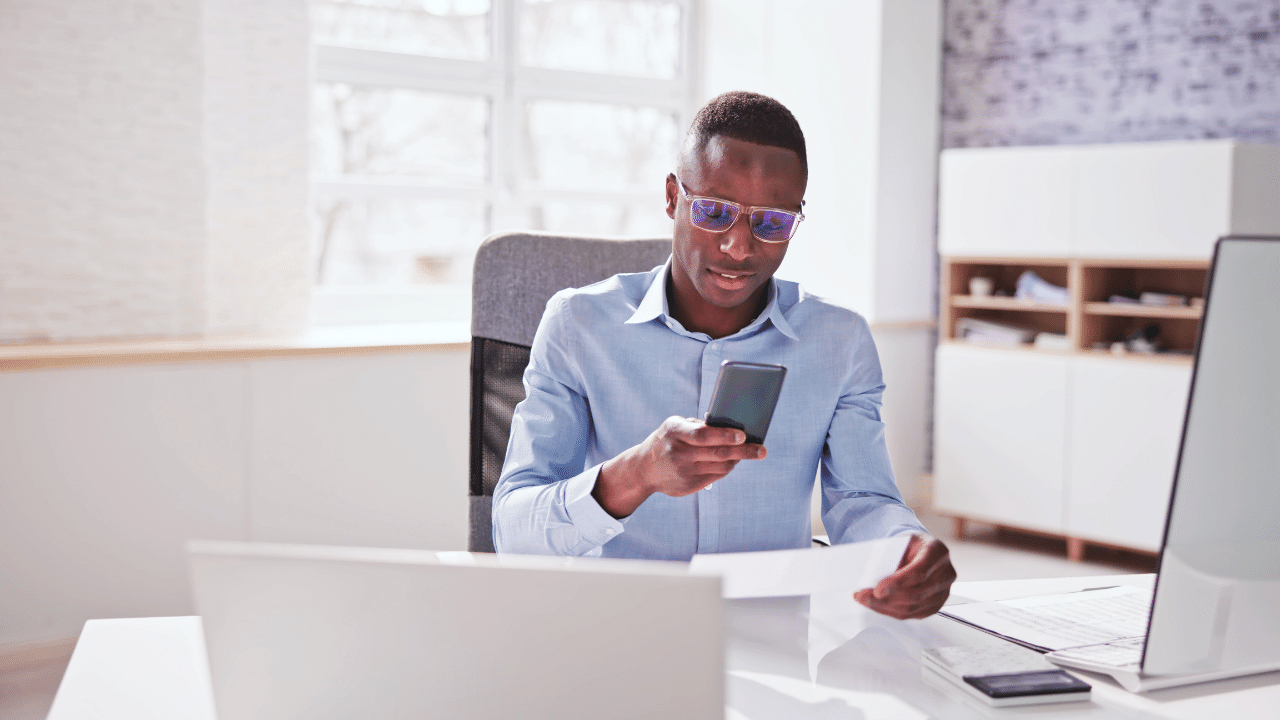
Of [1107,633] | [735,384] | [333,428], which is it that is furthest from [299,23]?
[1107,633]

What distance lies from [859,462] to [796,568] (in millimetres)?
624

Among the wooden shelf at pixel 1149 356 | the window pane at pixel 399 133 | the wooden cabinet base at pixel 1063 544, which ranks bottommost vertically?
the wooden cabinet base at pixel 1063 544

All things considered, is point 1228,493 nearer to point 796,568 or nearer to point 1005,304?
point 796,568

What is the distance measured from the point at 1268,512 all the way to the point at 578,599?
61 cm

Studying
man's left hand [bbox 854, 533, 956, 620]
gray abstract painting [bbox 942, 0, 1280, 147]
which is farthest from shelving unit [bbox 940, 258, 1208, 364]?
man's left hand [bbox 854, 533, 956, 620]

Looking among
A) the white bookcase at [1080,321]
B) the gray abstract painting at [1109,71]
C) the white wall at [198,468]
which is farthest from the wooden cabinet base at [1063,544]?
the white wall at [198,468]

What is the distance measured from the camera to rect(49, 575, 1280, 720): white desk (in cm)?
94

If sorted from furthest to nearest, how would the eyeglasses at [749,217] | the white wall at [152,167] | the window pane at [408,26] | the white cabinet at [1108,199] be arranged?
1. the window pane at [408,26]
2. the white cabinet at [1108,199]
3. the white wall at [152,167]
4. the eyeglasses at [749,217]

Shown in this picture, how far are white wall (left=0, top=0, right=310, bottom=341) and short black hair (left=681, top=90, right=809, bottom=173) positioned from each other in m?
2.44

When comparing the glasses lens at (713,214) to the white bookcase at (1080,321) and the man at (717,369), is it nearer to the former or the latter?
the man at (717,369)

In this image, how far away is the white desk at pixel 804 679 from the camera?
3.07ft

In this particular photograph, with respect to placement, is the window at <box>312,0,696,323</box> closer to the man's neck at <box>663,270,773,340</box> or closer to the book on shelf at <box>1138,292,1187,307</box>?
the book on shelf at <box>1138,292,1187,307</box>

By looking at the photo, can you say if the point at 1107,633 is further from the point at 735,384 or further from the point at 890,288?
the point at 890,288

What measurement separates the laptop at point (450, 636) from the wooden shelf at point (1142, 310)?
3.46m
